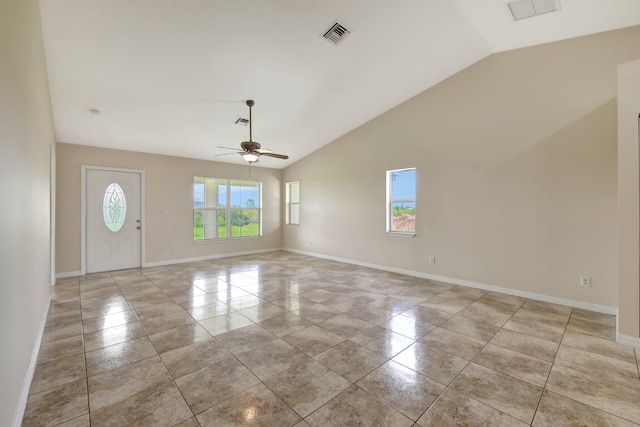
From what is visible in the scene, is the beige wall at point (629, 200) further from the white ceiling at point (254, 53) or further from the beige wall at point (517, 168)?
the white ceiling at point (254, 53)

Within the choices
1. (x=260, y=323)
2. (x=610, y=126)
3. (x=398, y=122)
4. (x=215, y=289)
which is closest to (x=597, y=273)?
(x=610, y=126)

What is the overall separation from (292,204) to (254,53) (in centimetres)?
534

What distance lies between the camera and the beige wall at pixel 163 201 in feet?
17.2

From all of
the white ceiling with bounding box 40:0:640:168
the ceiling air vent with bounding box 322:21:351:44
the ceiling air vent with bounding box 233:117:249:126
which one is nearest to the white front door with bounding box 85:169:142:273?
the white ceiling with bounding box 40:0:640:168

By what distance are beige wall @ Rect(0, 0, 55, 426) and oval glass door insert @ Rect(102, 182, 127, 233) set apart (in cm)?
356

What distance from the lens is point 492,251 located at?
4.40 m

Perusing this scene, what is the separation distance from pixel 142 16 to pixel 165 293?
3598 millimetres

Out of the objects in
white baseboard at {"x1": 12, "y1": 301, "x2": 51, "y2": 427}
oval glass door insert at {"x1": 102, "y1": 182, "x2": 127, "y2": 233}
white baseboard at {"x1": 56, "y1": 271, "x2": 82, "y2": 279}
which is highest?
oval glass door insert at {"x1": 102, "y1": 182, "x2": 127, "y2": 233}

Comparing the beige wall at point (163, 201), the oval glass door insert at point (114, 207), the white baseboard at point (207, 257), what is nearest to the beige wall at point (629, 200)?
the beige wall at point (163, 201)

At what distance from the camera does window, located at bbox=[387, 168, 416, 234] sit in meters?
5.43

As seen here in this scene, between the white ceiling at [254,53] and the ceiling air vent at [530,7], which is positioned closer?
the white ceiling at [254,53]

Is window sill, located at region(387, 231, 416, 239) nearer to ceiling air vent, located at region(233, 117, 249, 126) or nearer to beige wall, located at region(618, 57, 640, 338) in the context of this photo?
beige wall, located at region(618, 57, 640, 338)

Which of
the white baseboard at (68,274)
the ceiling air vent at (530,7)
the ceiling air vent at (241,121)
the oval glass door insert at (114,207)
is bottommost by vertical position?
the white baseboard at (68,274)

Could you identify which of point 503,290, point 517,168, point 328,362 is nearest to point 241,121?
point 328,362
